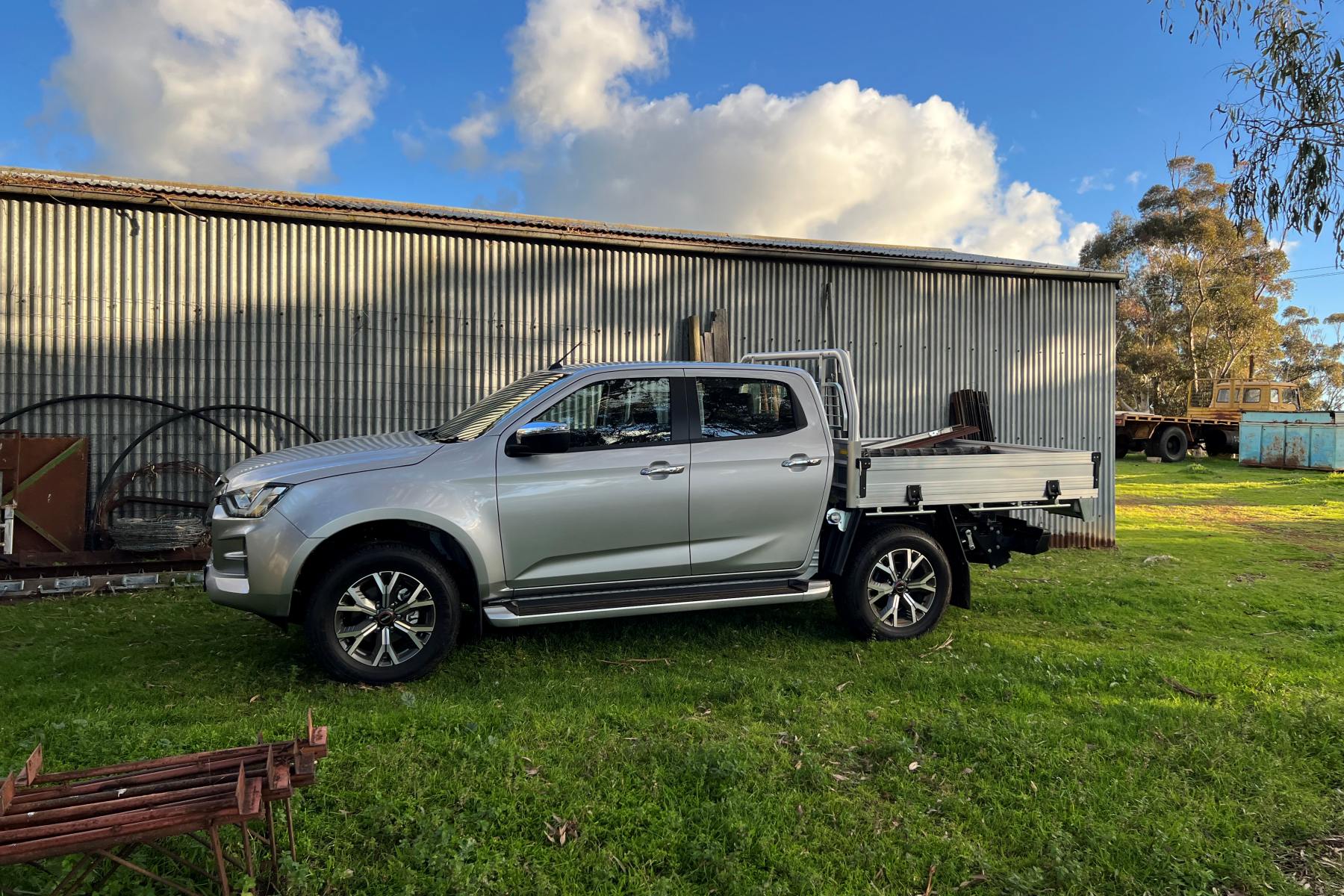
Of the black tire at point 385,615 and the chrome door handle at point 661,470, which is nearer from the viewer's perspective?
the black tire at point 385,615

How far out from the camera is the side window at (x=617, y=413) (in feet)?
16.0

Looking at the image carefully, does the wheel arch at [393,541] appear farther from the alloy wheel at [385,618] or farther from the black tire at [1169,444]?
the black tire at [1169,444]

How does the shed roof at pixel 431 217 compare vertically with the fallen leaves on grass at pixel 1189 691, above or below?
above

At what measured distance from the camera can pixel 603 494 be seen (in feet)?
15.5

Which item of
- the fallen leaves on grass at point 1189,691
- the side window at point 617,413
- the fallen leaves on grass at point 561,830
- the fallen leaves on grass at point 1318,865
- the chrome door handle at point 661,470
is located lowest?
the fallen leaves on grass at point 1318,865

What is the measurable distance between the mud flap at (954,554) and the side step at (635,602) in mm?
1077

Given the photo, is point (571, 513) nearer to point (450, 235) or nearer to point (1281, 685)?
point (1281, 685)

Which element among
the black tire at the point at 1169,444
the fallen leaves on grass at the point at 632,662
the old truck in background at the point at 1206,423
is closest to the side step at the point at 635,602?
the fallen leaves on grass at the point at 632,662

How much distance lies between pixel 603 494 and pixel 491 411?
0.99 metres

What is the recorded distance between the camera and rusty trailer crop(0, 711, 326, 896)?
2186 millimetres

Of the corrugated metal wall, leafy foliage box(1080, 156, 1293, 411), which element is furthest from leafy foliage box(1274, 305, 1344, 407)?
the corrugated metal wall

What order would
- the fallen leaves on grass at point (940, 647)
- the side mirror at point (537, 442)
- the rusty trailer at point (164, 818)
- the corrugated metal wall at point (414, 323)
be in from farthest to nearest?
1. the corrugated metal wall at point (414, 323)
2. the fallen leaves on grass at point (940, 647)
3. the side mirror at point (537, 442)
4. the rusty trailer at point (164, 818)

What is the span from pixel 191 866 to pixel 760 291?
7.83m

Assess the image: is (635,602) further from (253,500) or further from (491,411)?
(253,500)
